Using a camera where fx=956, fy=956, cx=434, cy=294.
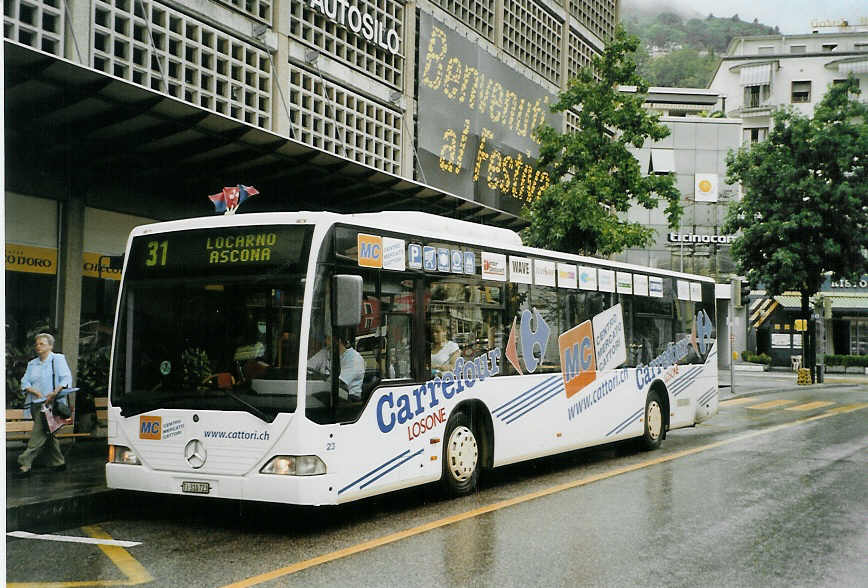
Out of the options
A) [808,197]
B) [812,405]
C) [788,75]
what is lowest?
[812,405]

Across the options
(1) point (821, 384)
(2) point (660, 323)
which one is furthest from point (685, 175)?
(2) point (660, 323)

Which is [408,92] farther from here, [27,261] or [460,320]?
[460,320]

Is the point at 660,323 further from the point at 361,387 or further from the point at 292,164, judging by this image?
the point at 361,387

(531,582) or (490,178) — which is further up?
(490,178)

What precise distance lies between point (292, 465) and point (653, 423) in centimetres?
814

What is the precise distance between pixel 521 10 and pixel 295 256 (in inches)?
811

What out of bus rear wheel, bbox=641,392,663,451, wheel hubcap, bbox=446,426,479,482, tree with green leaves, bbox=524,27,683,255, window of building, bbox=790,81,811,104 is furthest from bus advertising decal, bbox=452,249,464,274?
window of building, bbox=790,81,811,104

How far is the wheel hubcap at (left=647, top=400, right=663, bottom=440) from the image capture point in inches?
564

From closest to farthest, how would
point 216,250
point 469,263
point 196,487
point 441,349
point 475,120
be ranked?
point 196,487
point 216,250
point 441,349
point 469,263
point 475,120

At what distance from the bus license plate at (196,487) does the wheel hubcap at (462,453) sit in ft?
8.54

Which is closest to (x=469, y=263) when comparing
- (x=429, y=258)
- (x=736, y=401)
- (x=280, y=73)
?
(x=429, y=258)

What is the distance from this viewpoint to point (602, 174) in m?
22.0

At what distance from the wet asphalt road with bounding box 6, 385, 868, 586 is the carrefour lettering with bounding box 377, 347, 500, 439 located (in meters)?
0.93

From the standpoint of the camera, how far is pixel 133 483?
8195mm
